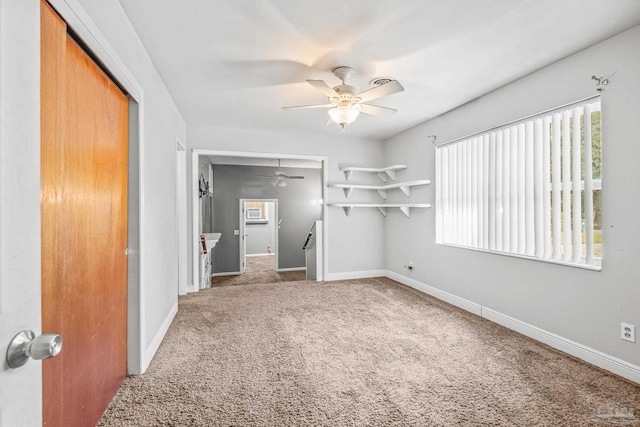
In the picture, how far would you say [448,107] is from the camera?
383 cm

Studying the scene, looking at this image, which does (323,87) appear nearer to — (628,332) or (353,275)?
(628,332)

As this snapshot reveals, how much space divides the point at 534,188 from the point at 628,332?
127 centimetres

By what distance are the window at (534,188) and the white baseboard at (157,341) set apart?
334cm

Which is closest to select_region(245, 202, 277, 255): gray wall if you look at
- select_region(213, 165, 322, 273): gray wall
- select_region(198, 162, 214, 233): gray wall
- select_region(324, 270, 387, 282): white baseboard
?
select_region(213, 165, 322, 273): gray wall

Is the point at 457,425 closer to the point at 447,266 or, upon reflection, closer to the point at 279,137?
the point at 447,266

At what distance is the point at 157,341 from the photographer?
8.59 ft

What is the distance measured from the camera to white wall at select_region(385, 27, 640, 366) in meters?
2.19

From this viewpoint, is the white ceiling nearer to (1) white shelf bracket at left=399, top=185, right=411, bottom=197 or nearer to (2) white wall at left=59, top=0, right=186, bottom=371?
(2) white wall at left=59, top=0, right=186, bottom=371

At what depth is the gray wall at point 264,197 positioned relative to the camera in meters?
7.51

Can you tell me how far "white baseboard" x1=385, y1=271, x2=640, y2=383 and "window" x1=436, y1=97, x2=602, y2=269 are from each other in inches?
25.7

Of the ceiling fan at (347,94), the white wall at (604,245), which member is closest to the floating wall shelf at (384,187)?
the white wall at (604,245)

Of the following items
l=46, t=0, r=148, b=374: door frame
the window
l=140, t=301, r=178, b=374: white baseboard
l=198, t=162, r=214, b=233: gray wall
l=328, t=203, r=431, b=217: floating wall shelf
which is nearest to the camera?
l=46, t=0, r=148, b=374: door frame

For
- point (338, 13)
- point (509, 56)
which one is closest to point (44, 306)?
point (338, 13)
